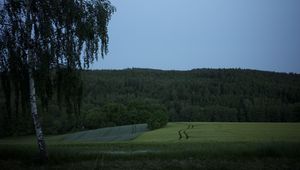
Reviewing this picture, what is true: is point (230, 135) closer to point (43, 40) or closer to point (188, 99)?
point (43, 40)

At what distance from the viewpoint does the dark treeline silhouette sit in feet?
365

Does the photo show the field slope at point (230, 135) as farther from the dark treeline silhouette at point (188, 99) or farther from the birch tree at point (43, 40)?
the birch tree at point (43, 40)

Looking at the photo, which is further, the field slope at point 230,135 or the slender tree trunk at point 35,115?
the field slope at point 230,135

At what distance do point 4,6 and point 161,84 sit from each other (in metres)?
163

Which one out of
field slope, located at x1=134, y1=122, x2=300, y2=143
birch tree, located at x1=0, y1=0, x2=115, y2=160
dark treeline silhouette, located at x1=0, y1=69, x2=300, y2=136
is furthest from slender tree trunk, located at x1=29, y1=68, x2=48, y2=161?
dark treeline silhouette, located at x1=0, y1=69, x2=300, y2=136

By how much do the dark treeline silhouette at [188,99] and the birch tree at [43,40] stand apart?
6453cm

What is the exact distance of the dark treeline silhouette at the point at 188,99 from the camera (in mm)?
111375

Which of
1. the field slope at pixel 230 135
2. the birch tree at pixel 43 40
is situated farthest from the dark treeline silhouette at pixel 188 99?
the birch tree at pixel 43 40

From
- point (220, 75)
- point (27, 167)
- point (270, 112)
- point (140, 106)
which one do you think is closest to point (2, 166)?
point (27, 167)

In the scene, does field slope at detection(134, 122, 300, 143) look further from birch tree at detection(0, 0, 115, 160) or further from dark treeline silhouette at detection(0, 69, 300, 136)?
birch tree at detection(0, 0, 115, 160)

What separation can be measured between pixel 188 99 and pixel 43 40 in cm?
15178

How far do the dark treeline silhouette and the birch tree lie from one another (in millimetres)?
64532

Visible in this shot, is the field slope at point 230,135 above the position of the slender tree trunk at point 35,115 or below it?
below

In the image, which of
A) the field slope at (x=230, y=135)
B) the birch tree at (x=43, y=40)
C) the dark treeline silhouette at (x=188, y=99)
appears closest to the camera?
the birch tree at (x=43, y=40)
